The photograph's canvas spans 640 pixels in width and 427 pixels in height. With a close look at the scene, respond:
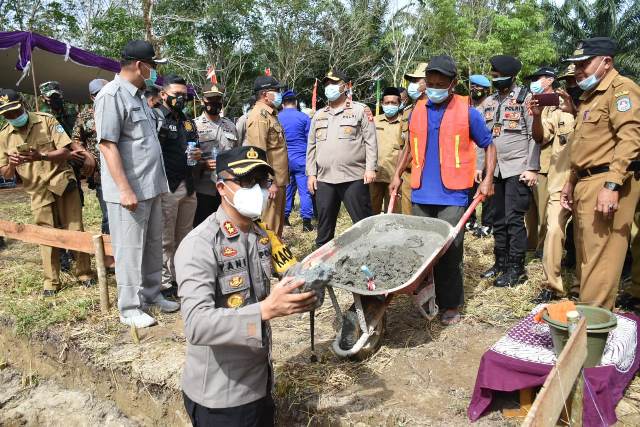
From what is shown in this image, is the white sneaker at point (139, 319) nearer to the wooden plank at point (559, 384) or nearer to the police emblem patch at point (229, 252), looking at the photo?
the police emblem patch at point (229, 252)

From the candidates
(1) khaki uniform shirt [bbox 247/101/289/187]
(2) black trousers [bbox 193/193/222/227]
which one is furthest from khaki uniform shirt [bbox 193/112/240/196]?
(1) khaki uniform shirt [bbox 247/101/289/187]

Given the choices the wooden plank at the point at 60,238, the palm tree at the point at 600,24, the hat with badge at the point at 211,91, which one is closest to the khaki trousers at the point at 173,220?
the wooden plank at the point at 60,238

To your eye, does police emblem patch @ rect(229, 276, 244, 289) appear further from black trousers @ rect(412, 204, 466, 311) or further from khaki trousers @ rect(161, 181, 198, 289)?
khaki trousers @ rect(161, 181, 198, 289)

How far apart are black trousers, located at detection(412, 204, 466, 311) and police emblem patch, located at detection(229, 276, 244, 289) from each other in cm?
Result: 229

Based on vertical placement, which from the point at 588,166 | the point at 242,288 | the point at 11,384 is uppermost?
the point at 588,166

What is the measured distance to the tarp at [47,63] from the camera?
28.6 ft

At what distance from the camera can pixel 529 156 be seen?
191 inches

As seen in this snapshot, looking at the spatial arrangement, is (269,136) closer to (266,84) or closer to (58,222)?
(266,84)

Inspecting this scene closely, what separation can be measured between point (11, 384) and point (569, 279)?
5.32 metres

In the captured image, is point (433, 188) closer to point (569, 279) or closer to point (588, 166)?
point (588, 166)

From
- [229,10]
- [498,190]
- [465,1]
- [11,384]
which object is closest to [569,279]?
[498,190]

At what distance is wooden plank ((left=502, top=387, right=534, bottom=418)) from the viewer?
274 cm

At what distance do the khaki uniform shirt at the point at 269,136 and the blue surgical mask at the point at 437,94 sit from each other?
7.32 feet

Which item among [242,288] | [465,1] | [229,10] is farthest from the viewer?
[465,1]
